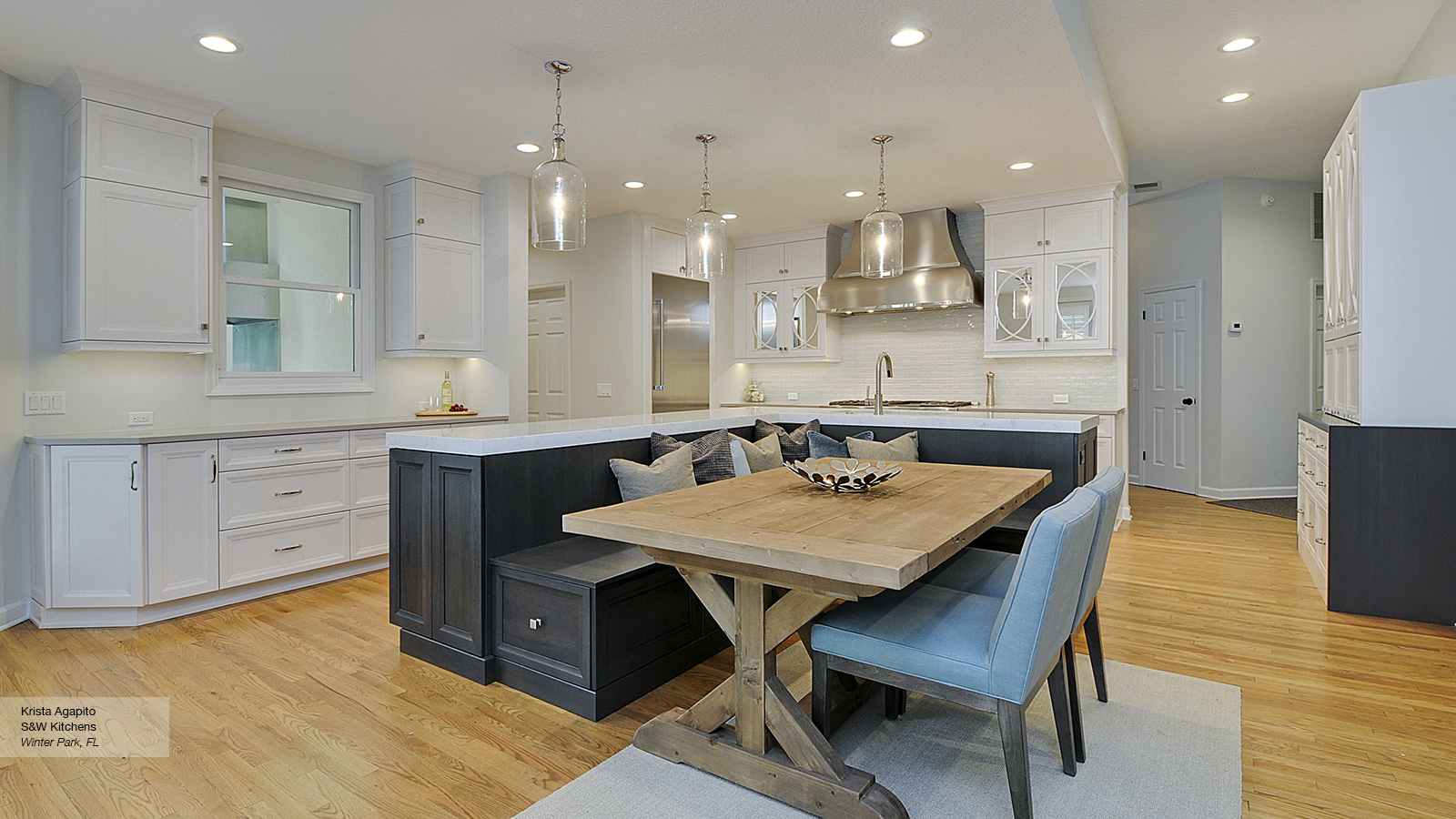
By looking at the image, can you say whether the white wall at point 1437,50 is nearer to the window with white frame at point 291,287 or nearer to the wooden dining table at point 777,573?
the wooden dining table at point 777,573

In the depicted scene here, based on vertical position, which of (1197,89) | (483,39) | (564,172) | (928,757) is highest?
(1197,89)

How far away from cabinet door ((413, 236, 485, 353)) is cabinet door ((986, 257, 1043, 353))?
385 centimetres

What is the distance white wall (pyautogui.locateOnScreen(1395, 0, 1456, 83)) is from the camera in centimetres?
344

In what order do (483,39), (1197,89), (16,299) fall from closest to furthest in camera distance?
(483,39) → (16,299) → (1197,89)

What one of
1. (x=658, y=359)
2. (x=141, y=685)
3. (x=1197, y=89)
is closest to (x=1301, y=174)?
(x=1197, y=89)

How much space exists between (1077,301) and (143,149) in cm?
571

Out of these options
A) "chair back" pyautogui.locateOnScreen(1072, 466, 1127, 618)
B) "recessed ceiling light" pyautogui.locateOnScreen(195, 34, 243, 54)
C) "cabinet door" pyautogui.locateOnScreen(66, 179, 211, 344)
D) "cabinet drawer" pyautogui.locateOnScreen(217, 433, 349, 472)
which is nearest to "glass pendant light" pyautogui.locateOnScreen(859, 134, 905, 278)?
"chair back" pyautogui.locateOnScreen(1072, 466, 1127, 618)

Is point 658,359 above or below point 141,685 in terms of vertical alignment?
above

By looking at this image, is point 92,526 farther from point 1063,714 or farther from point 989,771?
point 1063,714

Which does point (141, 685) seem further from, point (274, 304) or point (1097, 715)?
point (1097, 715)

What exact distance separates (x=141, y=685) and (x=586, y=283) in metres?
4.37

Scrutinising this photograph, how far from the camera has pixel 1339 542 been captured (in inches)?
137

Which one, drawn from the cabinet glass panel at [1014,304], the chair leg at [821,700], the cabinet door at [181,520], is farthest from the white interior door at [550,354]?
the chair leg at [821,700]

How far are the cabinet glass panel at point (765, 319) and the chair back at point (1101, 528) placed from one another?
495 centimetres
